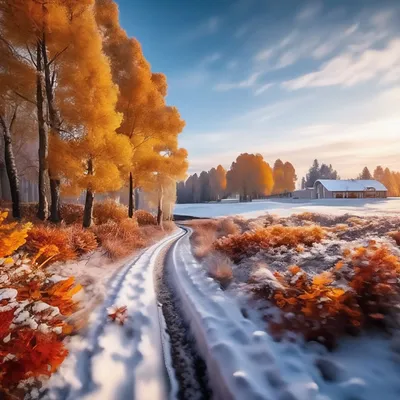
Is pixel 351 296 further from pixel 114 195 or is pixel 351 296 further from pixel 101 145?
pixel 114 195

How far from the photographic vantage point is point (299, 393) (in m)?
2.33

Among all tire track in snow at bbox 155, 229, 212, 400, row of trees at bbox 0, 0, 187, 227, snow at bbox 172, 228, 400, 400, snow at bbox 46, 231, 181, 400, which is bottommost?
tire track in snow at bbox 155, 229, 212, 400

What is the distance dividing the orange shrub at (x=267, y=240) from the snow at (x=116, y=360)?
3.25 meters

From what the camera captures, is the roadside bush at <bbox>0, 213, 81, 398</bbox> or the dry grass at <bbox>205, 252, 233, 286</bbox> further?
the dry grass at <bbox>205, 252, 233, 286</bbox>

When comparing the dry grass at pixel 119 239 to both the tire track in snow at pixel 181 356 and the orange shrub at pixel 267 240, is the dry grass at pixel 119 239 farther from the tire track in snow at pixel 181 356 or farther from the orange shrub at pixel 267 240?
the orange shrub at pixel 267 240

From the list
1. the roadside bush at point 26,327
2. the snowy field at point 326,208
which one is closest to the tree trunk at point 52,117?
the roadside bush at point 26,327

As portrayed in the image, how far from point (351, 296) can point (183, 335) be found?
2560 mm

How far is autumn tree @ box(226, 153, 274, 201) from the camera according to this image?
52.8 metres

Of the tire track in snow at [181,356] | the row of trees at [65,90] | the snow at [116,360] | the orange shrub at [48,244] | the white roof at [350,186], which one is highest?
the row of trees at [65,90]

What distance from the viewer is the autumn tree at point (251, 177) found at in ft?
173

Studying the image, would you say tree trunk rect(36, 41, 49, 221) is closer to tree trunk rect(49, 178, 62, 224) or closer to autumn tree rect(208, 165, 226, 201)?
tree trunk rect(49, 178, 62, 224)

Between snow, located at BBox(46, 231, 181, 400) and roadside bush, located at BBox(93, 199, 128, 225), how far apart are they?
8443 mm

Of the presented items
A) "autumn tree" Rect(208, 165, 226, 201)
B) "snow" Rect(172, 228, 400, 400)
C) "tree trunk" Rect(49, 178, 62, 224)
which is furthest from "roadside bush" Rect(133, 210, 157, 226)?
"autumn tree" Rect(208, 165, 226, 201)

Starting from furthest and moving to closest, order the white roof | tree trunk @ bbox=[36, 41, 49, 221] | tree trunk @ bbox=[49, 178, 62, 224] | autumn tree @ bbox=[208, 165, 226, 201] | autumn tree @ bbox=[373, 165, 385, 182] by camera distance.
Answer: autumn tree @ bbox=[373, 165, 385, 182] → autumn tree @ bbox=[208, 165, 226, 201] → the white roof → tree trunk @ bbox=[49, 178, 62, 224] → tree trunk @ bbox=[36, 41, 49, 221]
